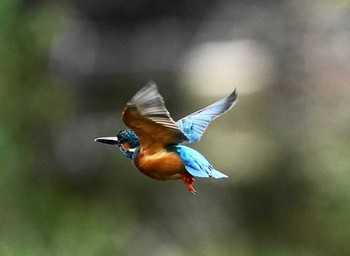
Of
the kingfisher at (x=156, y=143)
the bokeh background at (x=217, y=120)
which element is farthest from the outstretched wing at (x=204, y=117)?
the bokeh background at (x=217, y=120)

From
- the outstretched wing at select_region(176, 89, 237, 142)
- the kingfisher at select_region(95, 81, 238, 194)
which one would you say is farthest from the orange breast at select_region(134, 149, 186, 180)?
the outstretched wing at select_region(176, 89, 237, 142)

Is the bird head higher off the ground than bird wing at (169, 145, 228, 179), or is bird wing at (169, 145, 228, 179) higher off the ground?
bird wing at (169, 145, 228, 179)

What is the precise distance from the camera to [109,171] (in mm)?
3387

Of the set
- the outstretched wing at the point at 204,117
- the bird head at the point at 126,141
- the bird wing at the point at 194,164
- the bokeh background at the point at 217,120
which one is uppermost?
the outstretched wing at the point at 204,117

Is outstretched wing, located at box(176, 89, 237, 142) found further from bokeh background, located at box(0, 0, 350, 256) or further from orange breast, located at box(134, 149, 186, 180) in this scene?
bokeh background, located at box(0, 0, 350, 256)

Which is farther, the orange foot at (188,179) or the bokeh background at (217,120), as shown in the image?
the bokeh background at (217,120)

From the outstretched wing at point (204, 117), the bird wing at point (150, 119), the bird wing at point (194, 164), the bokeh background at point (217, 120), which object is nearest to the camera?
the bird wing at point (150, 119)

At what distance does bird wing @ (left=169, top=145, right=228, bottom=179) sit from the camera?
0.89 m

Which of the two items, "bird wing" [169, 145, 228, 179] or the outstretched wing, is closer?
"bird wing" [169, 145, 228, 179]

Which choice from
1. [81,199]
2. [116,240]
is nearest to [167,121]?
[116,240]

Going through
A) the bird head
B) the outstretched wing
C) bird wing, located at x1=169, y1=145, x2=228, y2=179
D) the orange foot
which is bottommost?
the orange foot

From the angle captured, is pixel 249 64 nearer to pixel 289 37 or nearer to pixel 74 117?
pixel 289 37

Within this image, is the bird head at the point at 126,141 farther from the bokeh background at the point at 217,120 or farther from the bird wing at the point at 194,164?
the bokeh background at the point at 217,120

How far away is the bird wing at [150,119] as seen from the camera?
0.79 m
